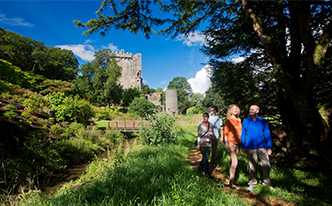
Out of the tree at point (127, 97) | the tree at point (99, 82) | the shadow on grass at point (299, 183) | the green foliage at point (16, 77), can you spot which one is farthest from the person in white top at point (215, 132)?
the tree at point (127, 97)

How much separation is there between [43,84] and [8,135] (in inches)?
631

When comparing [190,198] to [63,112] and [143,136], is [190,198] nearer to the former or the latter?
[143,136]

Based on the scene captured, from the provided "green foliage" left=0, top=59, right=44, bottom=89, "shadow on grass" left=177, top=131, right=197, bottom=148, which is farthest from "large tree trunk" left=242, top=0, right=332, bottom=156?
"green foliage" left=0, top=59, right=44, bottom=89

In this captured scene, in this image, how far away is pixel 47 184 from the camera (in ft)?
17.0

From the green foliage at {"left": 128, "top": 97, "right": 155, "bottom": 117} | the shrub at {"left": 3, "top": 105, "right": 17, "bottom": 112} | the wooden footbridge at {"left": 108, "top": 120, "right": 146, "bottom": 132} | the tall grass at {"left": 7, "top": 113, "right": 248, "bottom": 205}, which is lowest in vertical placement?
the tall grass at {"left": 7, "top": 113, "right": 248, "bottom": 205}

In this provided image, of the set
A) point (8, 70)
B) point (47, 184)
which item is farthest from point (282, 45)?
point (8, 70)

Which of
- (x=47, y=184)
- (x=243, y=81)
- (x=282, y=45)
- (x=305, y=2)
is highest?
(x=305, y=2)

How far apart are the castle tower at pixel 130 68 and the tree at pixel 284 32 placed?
5080 centimetres

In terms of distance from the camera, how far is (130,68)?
5544 centimetres

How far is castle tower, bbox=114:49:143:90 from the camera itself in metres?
54.8

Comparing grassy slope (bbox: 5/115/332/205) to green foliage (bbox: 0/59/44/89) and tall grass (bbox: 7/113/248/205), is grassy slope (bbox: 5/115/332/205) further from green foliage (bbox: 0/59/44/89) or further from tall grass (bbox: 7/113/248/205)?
green foliage (bbox: 0/59/44/89)

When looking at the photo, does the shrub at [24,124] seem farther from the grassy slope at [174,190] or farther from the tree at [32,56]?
the tree at [32,56]

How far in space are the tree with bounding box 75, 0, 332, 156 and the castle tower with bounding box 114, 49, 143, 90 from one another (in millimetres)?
50796

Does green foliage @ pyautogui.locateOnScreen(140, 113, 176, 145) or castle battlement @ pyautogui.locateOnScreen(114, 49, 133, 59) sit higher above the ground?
castle battlement @ pyautogui.locateOnScreen(114, 49, 133, 59)
